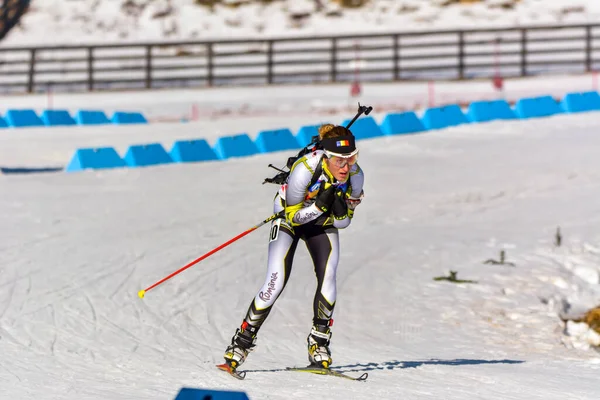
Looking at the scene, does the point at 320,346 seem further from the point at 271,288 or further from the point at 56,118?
the point at 56,118

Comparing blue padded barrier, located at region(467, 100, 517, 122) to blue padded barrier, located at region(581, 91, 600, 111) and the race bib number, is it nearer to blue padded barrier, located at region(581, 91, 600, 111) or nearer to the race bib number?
blue padded barrier, located at region(581, 91, 600, 111)

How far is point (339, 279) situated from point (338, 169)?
4785 mm

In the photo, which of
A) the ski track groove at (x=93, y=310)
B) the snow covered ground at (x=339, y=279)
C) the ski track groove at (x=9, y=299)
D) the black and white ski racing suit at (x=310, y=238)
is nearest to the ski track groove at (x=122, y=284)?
the snow covered ground at (x=339, y=279)

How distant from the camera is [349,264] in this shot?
40.6 ft

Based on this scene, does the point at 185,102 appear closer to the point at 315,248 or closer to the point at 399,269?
the point at 399,269

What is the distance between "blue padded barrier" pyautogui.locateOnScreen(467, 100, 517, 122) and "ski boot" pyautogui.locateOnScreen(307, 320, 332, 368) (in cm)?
1522

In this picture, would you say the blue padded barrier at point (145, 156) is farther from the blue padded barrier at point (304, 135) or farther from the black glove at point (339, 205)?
the black glove at point (339, 205)

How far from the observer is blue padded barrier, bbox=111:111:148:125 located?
81.4 feet

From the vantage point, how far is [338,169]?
715 centimetres

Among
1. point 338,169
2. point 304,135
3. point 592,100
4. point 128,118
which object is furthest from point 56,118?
point 338,169

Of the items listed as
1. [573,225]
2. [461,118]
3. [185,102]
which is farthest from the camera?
[185,102]

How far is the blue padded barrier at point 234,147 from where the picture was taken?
17.9 meters

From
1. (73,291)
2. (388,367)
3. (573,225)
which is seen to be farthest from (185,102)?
(388,367)

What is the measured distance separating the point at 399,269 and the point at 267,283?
16.5 ft
